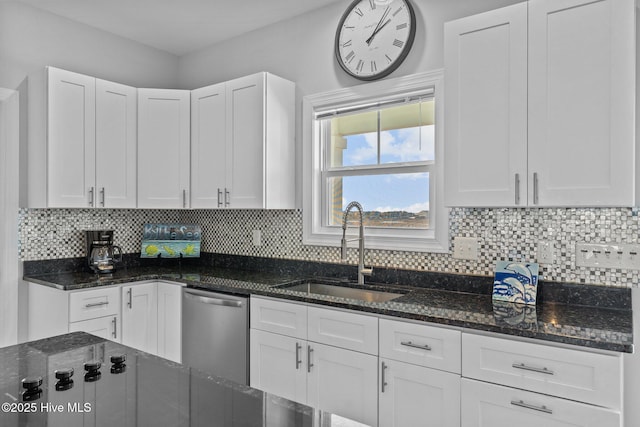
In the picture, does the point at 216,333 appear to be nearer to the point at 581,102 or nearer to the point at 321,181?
the point at 321,181

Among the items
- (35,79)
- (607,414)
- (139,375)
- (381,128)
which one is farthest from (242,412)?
(35,79)

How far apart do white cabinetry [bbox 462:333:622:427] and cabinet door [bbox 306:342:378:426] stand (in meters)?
0.45

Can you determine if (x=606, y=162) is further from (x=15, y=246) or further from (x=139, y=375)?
(x=15, y=246)

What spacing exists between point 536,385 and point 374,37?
217 centimetres

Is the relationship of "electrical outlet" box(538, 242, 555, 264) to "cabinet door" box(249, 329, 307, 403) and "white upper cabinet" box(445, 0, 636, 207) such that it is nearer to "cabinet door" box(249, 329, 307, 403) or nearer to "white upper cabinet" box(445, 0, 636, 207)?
"white upper cabinet" box(445, 0, 636, 207)

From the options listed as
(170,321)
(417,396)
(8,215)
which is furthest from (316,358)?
(8,215)

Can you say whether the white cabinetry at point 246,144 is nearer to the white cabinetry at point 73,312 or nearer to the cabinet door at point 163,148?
the cabinet door at point 163,148

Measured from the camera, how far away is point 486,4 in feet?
8.02

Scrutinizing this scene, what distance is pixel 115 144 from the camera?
10.7 feet

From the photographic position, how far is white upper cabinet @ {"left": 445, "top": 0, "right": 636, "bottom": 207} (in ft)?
5.87

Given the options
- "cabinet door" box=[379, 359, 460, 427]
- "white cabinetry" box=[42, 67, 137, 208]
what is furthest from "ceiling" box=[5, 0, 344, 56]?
"cabinet door" box=[379, 359, 460, 427]

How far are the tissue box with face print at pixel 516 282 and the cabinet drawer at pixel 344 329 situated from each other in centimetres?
68

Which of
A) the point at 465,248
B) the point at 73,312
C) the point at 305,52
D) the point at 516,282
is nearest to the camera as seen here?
the point at 516,282

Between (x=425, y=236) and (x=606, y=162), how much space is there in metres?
1.10
